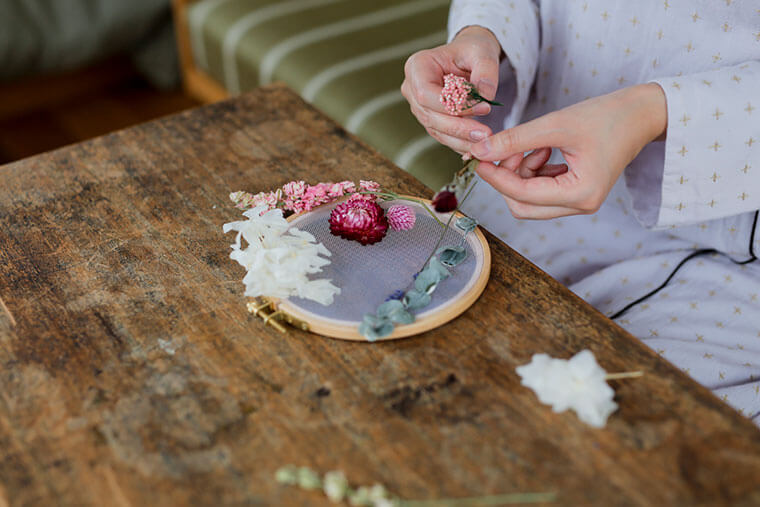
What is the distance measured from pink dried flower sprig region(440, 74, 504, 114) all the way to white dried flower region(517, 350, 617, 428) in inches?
13.3

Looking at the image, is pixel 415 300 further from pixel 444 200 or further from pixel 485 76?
pixel 485 76

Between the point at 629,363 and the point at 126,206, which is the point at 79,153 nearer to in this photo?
the point at 126,206

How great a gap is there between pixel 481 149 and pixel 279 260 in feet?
0.83

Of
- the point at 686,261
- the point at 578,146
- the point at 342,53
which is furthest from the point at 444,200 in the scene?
the point at 342,53

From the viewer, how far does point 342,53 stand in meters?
1.59

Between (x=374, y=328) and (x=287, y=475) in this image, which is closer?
(x=287, y=475)

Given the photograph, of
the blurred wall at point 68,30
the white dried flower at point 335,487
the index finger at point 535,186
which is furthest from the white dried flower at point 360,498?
the blurred wall at point 68,30

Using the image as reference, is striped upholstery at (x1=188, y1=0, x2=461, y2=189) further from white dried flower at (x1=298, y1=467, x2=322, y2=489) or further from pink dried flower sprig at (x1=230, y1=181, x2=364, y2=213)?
white dried flower at (x1=298, y1=467, x2=322, y2=489)

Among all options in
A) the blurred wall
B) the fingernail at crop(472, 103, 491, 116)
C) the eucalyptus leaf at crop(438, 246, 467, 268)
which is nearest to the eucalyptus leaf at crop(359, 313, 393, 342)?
the eucalyptus leaf at crop(438, 246, 467, 268)

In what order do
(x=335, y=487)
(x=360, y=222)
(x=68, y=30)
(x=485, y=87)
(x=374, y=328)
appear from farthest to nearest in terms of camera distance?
(x=68, y=30), (x=485, y=87), (x=360, y=222), (x=374, y=328), (x=335, y=487)

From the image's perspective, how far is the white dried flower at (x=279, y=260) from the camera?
653 millimetres

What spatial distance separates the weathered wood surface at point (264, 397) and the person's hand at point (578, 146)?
0.08m

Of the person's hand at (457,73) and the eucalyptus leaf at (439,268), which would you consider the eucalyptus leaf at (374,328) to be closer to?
the eucalyptus leaf at (439,268)

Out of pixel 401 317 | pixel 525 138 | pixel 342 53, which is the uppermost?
pixel 525 138
